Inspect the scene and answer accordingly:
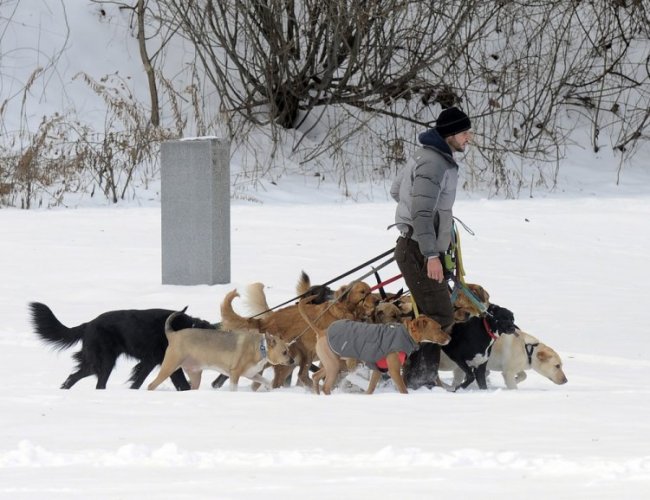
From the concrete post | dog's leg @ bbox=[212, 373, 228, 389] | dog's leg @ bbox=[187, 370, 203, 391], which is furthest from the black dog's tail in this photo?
the concrete post

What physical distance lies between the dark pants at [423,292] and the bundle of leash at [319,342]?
34 mm

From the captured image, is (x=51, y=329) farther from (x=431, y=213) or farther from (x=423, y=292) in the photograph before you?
(x=431, y=213)

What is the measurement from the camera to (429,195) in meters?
7.14

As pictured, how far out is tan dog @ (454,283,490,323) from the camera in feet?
24.9

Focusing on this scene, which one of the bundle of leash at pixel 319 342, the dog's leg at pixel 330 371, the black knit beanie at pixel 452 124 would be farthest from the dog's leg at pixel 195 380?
the black knit beanie at pixel 452 124

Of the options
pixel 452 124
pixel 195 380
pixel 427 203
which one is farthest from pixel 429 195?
pixel 195 380

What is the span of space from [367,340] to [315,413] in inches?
42.1

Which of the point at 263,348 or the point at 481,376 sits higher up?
the point at 263,348

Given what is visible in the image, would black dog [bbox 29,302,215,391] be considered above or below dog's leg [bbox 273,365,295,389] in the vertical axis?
above

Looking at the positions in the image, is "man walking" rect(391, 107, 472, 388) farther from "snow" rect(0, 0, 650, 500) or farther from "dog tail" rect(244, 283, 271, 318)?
"dog tail" rect(244, 283, 271, 318)

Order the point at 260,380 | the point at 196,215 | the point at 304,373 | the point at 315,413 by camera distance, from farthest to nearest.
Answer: the point at 196,215, the point at 304,373, the point at 260,380, the point at 315,413

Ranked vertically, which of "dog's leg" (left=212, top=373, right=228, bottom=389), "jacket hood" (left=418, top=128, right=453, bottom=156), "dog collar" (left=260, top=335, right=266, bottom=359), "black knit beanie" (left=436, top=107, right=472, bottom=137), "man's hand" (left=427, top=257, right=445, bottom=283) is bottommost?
"dog's leg" (left=212, top=373, right=228, bottom=389)

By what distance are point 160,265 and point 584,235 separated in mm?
5201

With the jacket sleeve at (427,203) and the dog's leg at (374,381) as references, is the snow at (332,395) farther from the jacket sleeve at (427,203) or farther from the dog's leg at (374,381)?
the jacket sleeve at (427,203)
